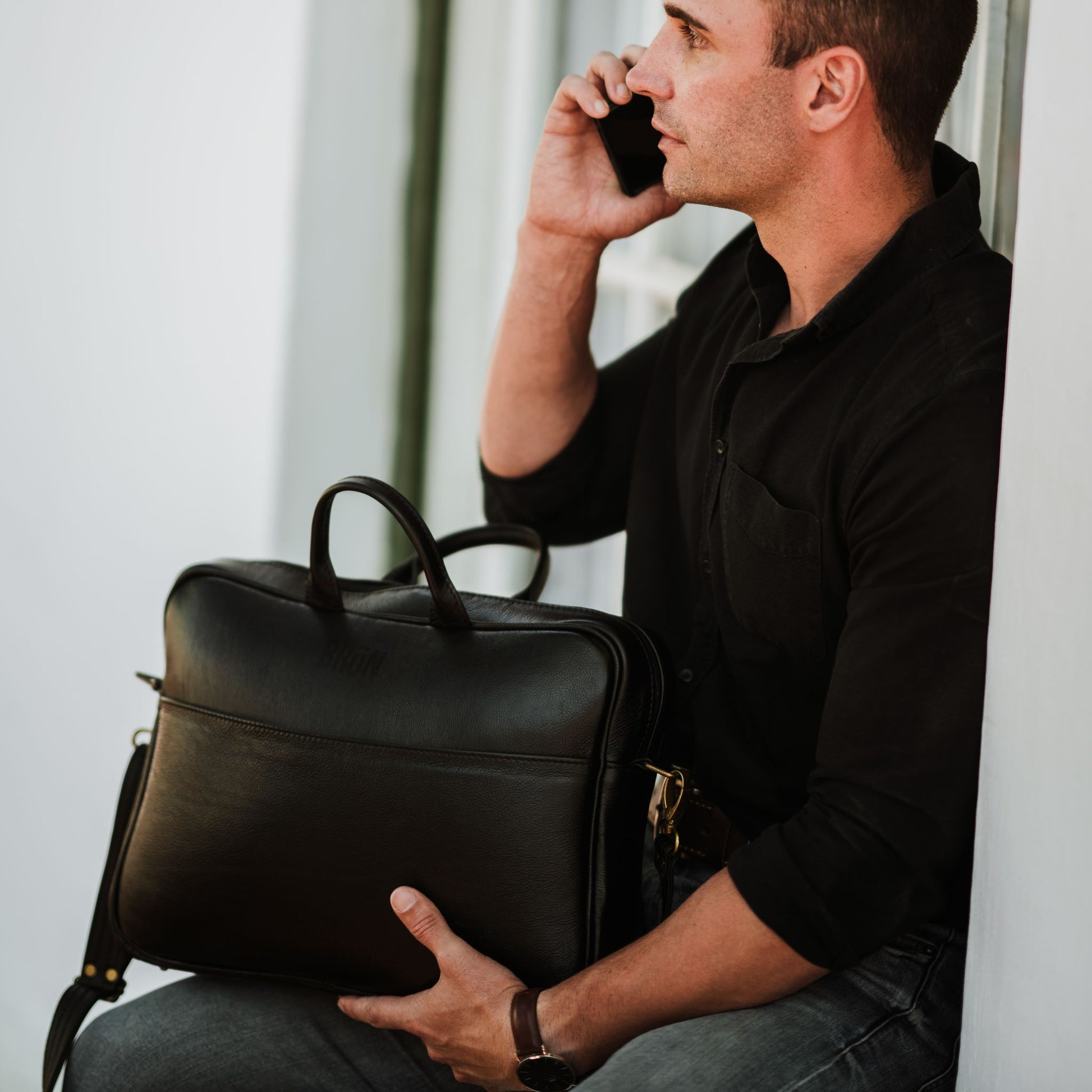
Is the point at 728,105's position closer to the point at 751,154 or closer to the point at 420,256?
the point at 751,154

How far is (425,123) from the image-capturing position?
7.21 ft

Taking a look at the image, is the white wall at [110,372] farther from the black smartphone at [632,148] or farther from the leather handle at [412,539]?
the leather handle at [412,539]

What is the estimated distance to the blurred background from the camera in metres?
1.95

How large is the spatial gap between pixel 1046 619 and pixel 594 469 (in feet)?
2.55

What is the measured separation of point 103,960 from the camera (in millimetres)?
1242

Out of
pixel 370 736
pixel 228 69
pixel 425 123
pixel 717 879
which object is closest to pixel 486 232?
pixel 425 123

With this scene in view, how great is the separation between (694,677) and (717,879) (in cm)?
29

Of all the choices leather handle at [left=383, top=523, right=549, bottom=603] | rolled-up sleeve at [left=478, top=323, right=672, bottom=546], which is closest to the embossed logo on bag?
leather handle at [left=383, top=523, right=549, bottom=603]

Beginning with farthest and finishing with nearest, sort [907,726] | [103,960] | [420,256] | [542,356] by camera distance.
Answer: [420,256]
[542,356]
[103,960]
[907,726]

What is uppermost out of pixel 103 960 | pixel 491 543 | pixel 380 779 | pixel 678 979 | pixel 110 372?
pixel 110 372

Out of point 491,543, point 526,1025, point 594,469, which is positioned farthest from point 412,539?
point 594,469

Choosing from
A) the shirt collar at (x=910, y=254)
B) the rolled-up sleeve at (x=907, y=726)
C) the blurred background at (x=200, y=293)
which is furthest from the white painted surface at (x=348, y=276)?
the rolled-up sleeve at (x=907, y=726)

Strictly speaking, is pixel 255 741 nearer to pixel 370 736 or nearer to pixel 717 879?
pixel 370 736

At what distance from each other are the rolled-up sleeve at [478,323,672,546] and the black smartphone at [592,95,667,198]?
19 cm
